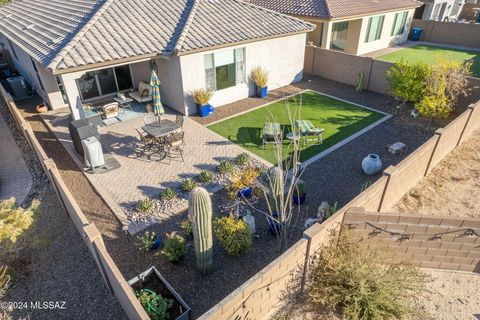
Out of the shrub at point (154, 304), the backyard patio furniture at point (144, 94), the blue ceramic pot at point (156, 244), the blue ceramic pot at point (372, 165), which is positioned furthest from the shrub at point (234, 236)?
the backyard patio furniture at point (144, 94)

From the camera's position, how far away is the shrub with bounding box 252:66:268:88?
56.0ft

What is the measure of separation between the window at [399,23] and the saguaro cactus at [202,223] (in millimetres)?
26263

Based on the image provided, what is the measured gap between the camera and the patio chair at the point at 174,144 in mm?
12062

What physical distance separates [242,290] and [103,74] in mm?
15064

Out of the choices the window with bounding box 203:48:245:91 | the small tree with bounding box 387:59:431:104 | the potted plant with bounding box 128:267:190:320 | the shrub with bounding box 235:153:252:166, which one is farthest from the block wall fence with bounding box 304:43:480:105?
the potted plant with bounding box 128:267:190:320

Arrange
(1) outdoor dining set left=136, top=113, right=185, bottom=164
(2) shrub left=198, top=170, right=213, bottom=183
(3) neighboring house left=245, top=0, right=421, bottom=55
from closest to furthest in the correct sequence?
(2) shrub left=198, top=170, right=213, bottom=183
(1) outdoor dining set left=136, top=113, right=185, bottom=164
(3) neighboring house left=245, top=0, right=421, bottom=55

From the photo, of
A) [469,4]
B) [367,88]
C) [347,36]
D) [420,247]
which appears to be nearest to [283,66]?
[367,88]

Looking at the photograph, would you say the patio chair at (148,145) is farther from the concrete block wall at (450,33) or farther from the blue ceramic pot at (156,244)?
the concrete block wall at (450,33)

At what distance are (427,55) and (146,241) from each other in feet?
83.8

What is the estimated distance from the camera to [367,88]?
734 inches

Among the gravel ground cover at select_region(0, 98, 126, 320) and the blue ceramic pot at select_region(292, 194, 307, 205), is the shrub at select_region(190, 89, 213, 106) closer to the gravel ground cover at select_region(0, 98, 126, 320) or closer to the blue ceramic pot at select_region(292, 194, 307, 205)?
the blue ceramic pot at select_region(292, 194, 307, 205)

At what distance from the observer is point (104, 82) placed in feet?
56.1

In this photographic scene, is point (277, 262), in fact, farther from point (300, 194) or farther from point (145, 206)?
point (145, 206)

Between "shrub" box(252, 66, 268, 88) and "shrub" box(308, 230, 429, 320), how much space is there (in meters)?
11.6
